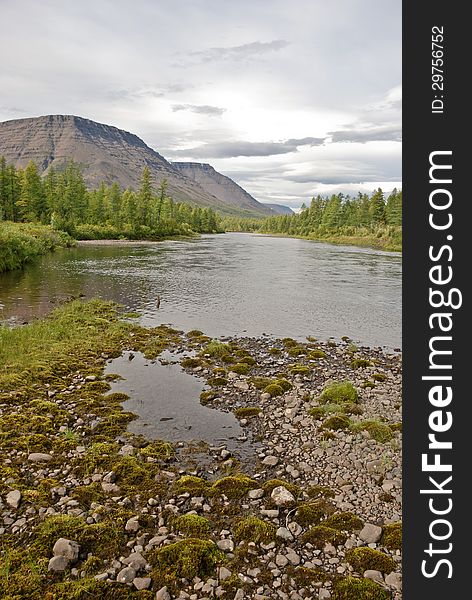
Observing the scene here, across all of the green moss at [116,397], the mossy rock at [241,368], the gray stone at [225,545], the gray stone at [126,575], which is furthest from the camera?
the mossy rock at [241,368]

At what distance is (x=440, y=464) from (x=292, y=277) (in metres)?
42.6

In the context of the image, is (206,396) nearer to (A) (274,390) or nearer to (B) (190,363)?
(A) (274,390)

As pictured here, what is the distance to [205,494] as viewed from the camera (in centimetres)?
831

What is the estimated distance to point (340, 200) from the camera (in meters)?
151

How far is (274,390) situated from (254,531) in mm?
7166

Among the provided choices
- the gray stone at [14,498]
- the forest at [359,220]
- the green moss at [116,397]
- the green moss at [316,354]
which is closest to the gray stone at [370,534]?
the gray stone at [14,498]

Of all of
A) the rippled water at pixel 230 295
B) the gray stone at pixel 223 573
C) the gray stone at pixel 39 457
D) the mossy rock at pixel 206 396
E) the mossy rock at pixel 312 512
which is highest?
the rippled water at pixel 230 295

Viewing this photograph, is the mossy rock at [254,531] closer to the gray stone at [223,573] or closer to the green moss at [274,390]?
the gray stone at [223,573]

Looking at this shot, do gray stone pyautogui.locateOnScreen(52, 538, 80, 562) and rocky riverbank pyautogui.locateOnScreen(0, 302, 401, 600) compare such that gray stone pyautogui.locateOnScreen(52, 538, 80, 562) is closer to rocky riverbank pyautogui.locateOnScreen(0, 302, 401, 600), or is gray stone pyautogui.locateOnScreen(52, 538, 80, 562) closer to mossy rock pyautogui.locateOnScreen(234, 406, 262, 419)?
rocky riverbank pyautogui.locateOnScreen(0, 302, 401, 600)

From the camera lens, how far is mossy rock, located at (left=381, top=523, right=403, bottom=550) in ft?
22.4

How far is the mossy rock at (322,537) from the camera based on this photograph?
693 centimetres

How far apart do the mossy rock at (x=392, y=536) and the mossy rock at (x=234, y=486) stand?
274cm

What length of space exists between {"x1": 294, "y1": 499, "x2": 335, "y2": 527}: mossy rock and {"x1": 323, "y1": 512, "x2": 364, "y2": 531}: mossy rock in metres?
0.19

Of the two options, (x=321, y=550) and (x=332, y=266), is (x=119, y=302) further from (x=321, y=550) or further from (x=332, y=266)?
(x=332, y=266)
